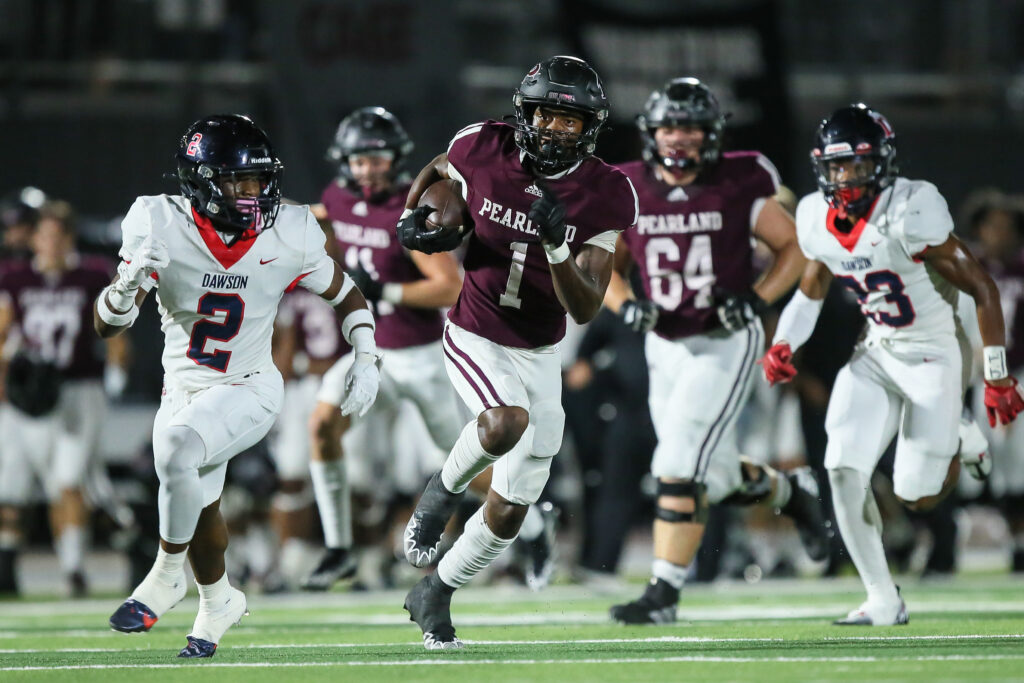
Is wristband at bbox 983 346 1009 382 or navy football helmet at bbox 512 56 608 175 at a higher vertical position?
navy football helmet at bbox 512 56 608 175

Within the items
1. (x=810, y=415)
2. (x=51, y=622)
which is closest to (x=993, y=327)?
(x=810, y=415)

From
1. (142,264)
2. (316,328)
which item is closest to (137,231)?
(142,264)

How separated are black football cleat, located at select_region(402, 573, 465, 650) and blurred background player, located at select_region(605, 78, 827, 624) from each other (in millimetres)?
1326

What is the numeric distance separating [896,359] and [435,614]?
2.04 meters

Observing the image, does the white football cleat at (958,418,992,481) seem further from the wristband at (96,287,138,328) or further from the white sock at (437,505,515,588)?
the wristband at (96,287,138,328)

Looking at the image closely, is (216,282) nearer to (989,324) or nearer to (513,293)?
(513,293)

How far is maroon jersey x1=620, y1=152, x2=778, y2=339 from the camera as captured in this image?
246 inches

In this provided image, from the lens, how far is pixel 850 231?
565cm

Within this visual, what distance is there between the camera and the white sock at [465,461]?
193 inches

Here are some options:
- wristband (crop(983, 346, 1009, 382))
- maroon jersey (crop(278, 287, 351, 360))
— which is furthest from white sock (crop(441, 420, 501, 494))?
maroon jersey (crop(278, 287, 351, 360))

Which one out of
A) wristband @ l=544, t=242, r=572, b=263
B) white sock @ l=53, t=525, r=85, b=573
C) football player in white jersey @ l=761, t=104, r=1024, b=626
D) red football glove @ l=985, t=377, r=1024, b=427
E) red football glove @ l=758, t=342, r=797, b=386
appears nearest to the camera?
wristband @ l=544, t=242, r=572, b=263

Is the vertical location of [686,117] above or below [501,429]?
above

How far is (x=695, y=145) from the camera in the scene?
6.27 meters

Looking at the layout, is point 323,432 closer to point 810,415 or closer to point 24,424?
point 24,424
